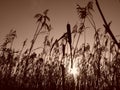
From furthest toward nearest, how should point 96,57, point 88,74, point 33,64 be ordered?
point 33,64, point 88,74, point 96,57

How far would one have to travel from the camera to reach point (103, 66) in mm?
7184

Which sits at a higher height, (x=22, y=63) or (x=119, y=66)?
(x=22, y=63)

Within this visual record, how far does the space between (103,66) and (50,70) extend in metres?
2.16

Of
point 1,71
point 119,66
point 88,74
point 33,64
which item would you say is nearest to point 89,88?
point 119,66

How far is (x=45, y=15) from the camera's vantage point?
211 inches

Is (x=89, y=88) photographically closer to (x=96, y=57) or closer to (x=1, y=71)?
(x=96, y=57)

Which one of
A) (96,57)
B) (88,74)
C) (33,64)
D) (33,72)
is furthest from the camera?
(33,64)

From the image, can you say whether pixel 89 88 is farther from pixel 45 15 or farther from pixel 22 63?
pixel 22 63

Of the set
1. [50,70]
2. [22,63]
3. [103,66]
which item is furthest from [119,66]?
[22,63]

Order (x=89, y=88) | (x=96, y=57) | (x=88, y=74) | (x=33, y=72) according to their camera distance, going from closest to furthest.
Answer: (x=89, y=88)
(x=96, y=57)
(x=88, y=74)
(x=33, y=72)

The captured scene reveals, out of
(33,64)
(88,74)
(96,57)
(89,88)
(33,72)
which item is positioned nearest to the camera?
(89,88)

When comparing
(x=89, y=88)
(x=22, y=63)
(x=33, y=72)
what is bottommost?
(x=89, y=88)

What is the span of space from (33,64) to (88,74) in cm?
249

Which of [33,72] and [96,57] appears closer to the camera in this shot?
[96,57]
